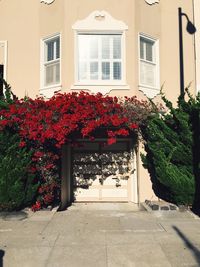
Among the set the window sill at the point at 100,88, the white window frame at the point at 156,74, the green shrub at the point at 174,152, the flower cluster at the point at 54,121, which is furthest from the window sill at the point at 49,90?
the green shrub at the point at 174,152

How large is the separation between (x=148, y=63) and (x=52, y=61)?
3.60 metres

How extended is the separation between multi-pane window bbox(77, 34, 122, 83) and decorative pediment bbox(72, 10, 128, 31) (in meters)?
Result: 0.27

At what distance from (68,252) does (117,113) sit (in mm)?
5521

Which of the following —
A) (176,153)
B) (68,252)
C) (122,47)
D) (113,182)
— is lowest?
(68,252)

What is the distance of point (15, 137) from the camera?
10.7 m

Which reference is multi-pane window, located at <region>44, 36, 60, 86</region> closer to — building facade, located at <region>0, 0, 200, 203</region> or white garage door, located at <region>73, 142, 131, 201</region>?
building facade, located at <region>0, 0, 200, 203</region>

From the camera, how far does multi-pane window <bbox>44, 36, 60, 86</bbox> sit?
41.7ft

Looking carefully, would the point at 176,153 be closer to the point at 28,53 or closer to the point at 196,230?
the point at 196,230

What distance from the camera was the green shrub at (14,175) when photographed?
10.4 m

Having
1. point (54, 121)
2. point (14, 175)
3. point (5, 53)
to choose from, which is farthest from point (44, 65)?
point (14, 175)

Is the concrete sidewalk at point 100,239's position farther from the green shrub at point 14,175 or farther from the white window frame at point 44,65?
the white window frame at point 44,65

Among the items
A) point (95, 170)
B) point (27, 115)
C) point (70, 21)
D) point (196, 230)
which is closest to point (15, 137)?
point (27, 115)

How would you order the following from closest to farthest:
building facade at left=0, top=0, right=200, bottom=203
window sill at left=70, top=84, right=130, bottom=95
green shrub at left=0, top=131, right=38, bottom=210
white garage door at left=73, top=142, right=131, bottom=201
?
green shrub at left=0, top=131, right=38, bottom=210 < window sill at left=70, top=84, right=130, bottom=95 < building facade at left=0, top=0, right=200, bottom=203 < white garage door at left=73, top=142, right=131, bottom=201

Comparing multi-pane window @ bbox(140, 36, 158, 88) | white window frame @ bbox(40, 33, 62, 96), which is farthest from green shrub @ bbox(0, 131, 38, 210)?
multi-pane window @ bbox(140, 36, 158, 88)
